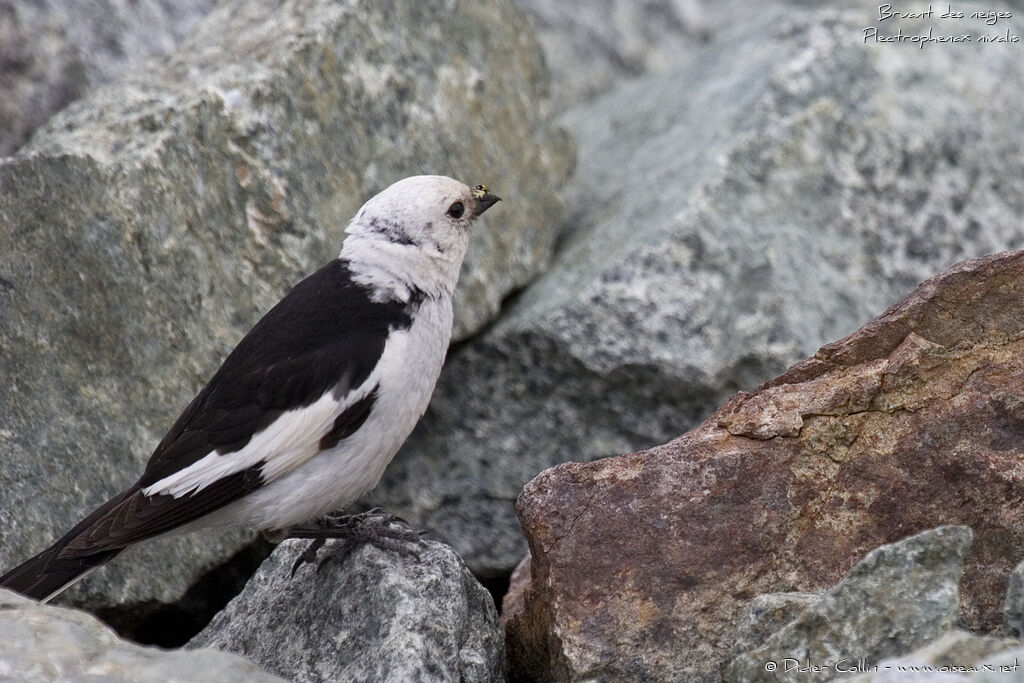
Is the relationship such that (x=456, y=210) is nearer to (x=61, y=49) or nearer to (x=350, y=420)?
(x=350, y=420)

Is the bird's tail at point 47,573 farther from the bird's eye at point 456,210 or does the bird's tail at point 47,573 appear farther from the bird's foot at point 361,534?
the bird's eye at point 456,210

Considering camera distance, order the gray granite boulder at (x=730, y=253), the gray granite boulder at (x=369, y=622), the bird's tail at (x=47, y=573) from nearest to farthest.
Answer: the gray granite boulder at (x=369, y=622)
the bird's tail at (x=47, y=573)
the gray granite boulder at (x=730, y=253)

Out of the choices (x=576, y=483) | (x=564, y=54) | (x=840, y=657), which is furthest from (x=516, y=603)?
(x=564, y=54)

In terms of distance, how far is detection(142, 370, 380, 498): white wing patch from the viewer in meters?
4.23

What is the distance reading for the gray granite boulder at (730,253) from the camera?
18.7 ft

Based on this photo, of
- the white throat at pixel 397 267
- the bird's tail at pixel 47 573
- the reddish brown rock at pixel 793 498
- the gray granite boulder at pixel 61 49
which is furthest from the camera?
the gray granite boulder at pixel 61 49

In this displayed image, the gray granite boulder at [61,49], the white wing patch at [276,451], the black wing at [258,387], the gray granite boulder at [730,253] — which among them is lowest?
the gray granite boulder at [730,253]

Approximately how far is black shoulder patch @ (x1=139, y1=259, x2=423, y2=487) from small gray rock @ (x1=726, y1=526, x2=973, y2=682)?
5.74 ft

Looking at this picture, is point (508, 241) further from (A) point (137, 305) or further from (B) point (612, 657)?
(B) point (612, 657)

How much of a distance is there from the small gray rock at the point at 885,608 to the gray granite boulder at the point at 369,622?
106 centimetres

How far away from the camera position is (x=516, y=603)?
4598mm

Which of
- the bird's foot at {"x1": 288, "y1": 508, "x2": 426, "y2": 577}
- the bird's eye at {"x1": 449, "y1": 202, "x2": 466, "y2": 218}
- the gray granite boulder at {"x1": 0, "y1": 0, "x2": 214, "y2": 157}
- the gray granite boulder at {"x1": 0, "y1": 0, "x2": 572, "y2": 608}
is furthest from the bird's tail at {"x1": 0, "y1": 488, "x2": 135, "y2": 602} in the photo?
the gray granite boulder at {"x1": 0, "y1": 0, "x2": 214, "y2": 157}

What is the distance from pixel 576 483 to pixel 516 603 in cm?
80

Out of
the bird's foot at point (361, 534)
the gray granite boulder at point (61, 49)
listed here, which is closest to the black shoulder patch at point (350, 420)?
the bird's foot at point (361, 534)
